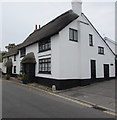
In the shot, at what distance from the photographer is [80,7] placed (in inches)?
710

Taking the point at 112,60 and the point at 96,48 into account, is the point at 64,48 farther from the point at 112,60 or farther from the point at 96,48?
the point at 112,60

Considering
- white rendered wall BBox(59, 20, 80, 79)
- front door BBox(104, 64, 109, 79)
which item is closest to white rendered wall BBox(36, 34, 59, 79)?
white rendered wall BBox(59, 20, 80, 79)

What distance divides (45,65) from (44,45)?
236 cm

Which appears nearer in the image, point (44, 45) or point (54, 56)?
point (54, 56)

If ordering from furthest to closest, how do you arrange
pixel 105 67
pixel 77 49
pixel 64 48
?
pixel 105 67, pixel 77 49, pixel 64 48

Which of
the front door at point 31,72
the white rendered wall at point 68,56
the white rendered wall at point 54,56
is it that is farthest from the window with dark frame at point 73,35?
the front door at point 31,72

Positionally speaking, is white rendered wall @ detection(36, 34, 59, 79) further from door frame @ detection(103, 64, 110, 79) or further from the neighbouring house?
door frame @ detection(103, 64, 110, 79)

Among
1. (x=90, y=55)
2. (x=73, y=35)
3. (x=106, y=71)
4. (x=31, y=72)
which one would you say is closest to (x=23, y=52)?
(x=31, y=72)

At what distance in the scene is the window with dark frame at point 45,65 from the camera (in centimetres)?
1726

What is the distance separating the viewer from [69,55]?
16.2 metres

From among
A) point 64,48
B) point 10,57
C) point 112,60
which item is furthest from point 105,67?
point 10,57

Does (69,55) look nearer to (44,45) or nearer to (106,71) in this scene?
(44,45)

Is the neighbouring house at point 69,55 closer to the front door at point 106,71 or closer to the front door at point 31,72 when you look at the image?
the front door at point 31,72

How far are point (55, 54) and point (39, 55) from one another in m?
3.98
